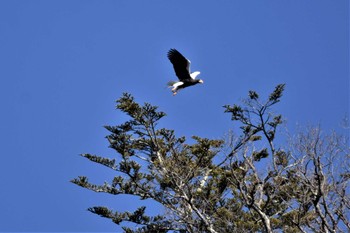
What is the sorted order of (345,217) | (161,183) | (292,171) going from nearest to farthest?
(345,217)
(292,171)
(161,183)

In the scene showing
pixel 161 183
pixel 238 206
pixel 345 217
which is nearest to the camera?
pixel 345 217

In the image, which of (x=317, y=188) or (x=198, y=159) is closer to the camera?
(x=317, y=188)

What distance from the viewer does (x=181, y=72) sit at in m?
15.7

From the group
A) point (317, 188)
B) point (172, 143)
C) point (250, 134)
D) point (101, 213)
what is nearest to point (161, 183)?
point (172, 143)

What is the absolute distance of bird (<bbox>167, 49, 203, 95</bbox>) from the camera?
50.7 ft

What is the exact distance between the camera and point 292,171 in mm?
14250

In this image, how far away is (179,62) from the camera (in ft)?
51.0

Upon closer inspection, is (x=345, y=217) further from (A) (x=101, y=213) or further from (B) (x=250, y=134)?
(A) (x=101, y=213)

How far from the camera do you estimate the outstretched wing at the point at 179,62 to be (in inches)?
608

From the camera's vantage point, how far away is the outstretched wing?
15445 mm

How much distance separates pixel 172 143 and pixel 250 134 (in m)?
2.82

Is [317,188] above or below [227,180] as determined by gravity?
below

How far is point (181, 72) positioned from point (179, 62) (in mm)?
326

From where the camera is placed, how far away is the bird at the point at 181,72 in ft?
50.7
